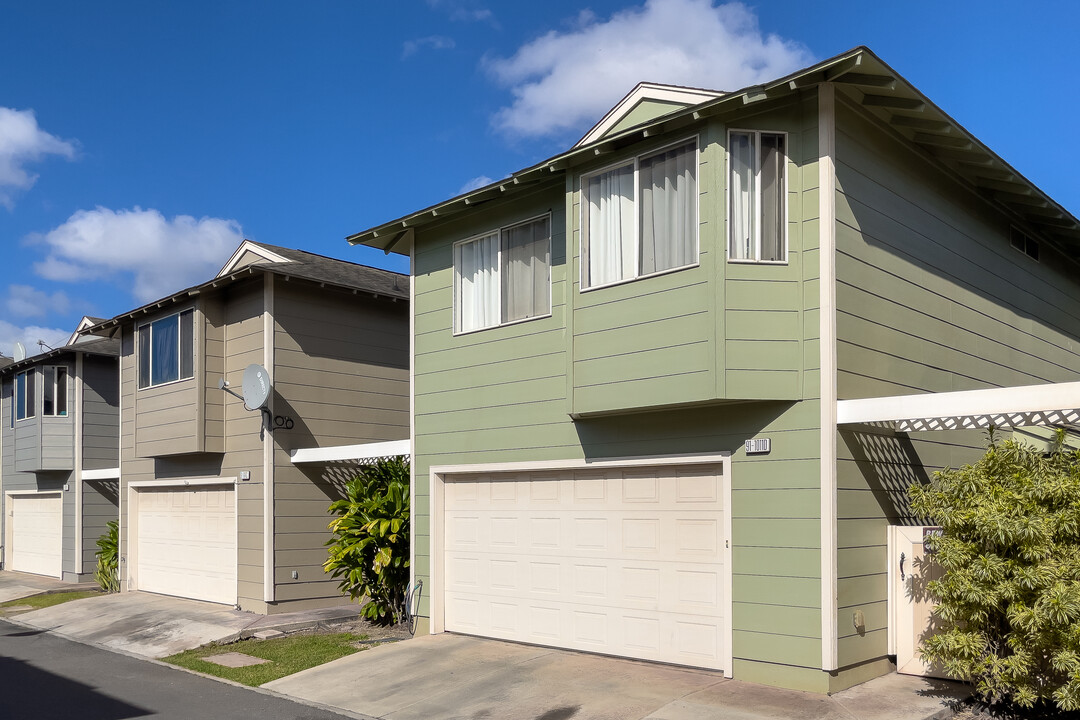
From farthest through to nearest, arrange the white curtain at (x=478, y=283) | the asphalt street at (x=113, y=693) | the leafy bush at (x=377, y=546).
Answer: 1. the leafy bush at (x=377, y=546)
2. the white curtain at (x=478, y=283)
3. the asphalt street at (x=113, y=693)

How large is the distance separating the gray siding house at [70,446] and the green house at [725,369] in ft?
42.6

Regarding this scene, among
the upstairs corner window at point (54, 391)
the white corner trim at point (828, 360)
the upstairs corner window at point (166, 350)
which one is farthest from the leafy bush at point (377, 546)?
the upstairs corner window at point (54, 391)

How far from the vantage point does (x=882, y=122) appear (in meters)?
9.87

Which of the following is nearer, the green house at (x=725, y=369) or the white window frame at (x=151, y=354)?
the green house at (x=725, y=369)

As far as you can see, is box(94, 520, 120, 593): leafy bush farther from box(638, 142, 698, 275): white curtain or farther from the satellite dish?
box(638, 142, 698, 275): white curtain

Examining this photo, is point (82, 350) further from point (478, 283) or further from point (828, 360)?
point (828, 360)

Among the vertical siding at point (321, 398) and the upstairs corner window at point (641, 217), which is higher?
the upstairs corner window at point (641, 217)

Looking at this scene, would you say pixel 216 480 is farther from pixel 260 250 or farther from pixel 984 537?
pixel 984 537

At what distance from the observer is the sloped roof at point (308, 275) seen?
50.9 feet

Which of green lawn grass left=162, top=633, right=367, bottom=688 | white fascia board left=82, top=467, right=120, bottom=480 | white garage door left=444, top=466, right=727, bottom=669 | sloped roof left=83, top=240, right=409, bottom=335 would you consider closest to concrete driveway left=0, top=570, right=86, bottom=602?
white fascia board left=82, top=467, right=120, bottom=480

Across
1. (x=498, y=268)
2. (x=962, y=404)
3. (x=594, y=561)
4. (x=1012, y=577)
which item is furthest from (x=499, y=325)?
(x=1012, y=577)

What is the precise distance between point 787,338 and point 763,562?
218 centimetres

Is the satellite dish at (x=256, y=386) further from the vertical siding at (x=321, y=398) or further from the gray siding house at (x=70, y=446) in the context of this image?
the gray siding house at (x=70, y=446)

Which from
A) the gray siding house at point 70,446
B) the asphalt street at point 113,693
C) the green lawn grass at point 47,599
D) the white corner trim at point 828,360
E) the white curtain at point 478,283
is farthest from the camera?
the gray siding house at point 70,446
